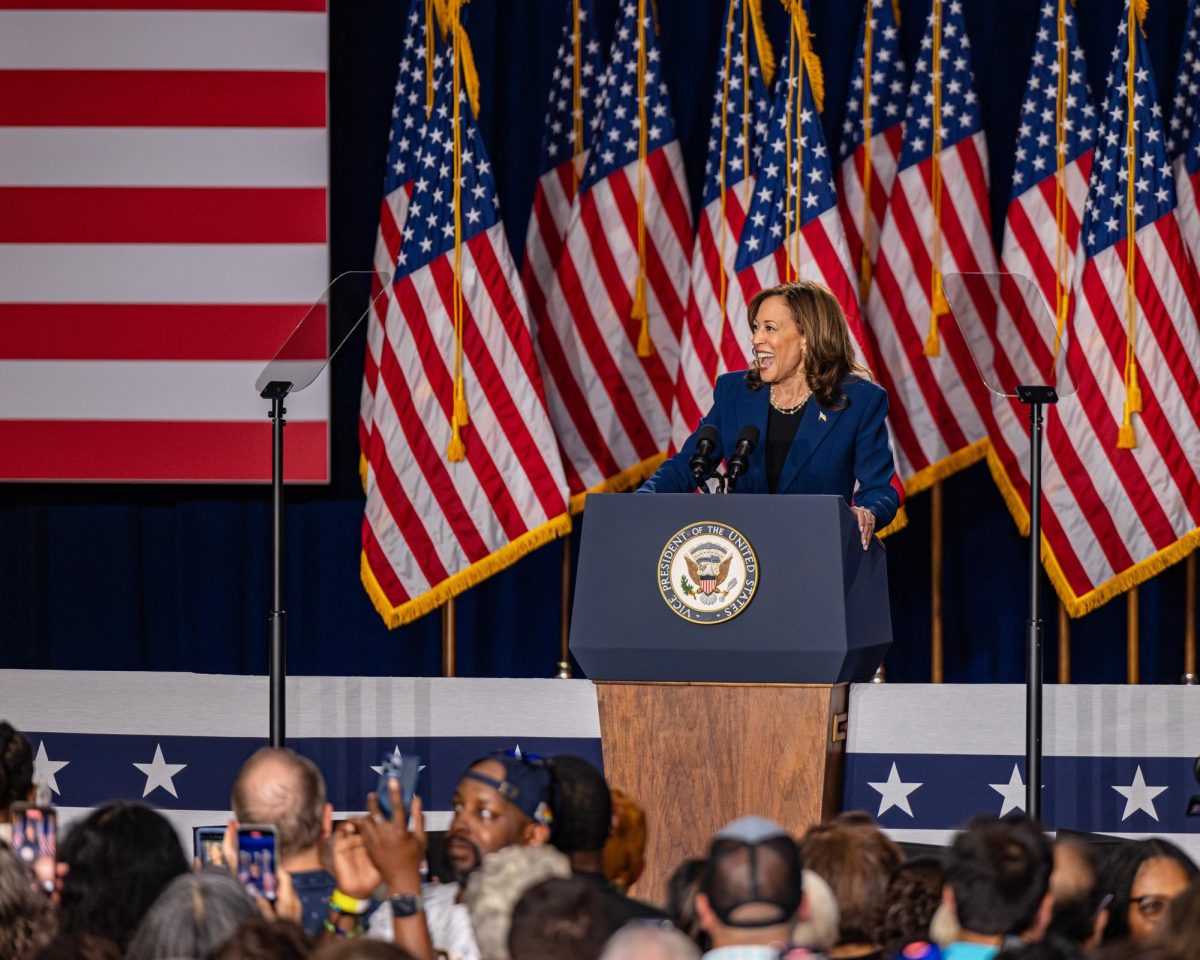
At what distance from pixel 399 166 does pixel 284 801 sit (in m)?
4.44

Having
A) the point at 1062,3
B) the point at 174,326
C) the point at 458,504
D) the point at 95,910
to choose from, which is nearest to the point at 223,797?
the point at 458,504

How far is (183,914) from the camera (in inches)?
95.3

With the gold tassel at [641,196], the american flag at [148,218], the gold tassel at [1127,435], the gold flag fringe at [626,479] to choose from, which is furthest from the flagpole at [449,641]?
the gold tassel at [1127,435]

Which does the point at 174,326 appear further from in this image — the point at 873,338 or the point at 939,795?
the point at 939,795

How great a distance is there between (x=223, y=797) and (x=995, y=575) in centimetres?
310

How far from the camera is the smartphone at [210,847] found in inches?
111

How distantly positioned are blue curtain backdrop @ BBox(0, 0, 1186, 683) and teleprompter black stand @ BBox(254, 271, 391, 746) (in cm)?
177

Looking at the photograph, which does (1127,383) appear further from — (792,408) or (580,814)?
(580,814)

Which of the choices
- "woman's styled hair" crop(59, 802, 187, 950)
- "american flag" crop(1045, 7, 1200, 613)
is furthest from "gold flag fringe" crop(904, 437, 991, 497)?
"woman's styled hair" crop(59, 802, 187, 950)

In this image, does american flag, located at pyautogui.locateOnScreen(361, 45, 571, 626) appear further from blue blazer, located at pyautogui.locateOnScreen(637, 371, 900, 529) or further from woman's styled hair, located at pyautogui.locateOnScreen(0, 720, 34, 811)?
woman's styled hair, located at pyautogui.locateOnScreen(0, 720, 34, 811)

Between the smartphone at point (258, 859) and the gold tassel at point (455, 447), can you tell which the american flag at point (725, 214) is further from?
the smartphone at point (258, 859)

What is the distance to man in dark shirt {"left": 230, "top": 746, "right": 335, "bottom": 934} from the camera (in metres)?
2.93

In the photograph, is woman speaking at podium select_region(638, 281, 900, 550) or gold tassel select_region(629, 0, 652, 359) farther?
gold tassel select_region(629, 0, 652, 359)

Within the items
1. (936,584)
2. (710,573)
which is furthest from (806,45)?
(710,573)
